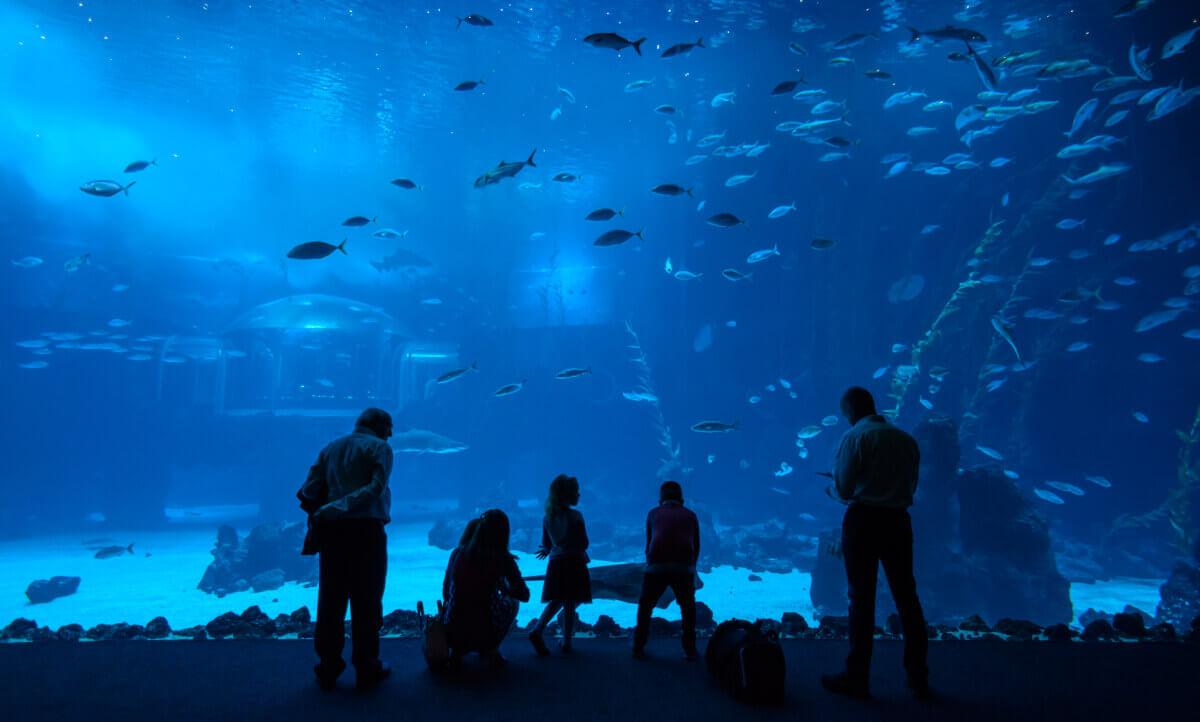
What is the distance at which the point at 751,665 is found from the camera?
3.31m

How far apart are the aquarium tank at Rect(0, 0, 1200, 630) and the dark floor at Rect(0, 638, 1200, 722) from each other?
6.64m

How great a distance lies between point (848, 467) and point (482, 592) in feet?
8.11

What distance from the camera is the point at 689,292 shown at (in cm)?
3055

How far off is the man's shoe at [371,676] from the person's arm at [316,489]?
106cm

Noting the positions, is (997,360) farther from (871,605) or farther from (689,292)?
(871,605)

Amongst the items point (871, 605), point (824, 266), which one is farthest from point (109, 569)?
point (824, 266)

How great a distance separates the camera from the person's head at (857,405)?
3729mm

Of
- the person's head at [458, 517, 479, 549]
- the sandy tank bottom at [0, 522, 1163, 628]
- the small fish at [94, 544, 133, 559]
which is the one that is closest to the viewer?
the person's head at [458, 517, 479, 549]

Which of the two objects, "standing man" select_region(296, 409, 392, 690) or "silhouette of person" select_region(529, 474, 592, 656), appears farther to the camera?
"silhouette of person" select_region(529, 474, 592, 656)

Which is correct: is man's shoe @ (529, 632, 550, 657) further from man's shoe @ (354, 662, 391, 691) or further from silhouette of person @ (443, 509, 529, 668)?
man's shoe @ (354, 662, 391, 691)

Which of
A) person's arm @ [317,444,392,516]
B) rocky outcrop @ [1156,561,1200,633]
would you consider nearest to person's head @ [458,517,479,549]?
person's arm @ [317,444,392,516]

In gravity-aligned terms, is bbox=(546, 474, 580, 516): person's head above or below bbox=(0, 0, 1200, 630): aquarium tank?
below

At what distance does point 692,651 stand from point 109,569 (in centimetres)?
1920

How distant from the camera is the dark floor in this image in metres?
3.21
